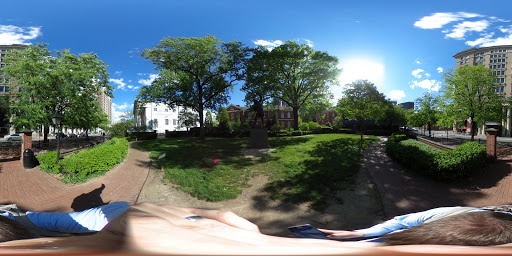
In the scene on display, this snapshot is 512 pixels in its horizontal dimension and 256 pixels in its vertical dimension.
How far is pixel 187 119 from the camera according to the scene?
3057 mm

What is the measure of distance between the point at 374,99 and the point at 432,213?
1857 millimetres

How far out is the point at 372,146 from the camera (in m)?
2.48

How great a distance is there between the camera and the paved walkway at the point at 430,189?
1.72m

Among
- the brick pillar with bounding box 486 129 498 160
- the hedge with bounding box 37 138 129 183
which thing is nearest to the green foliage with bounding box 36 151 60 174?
the hedge with bounding box 37 138 129 183

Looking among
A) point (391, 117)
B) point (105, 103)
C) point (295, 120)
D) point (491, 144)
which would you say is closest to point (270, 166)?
point (295, 120)

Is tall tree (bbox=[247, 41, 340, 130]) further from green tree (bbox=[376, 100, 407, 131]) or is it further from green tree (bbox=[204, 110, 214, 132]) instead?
green tree (bbox=[376, 100, 407, 131])

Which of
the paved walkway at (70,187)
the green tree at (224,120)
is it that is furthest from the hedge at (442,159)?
the paved walkway at (70,187)

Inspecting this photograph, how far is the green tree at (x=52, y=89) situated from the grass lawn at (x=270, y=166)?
27.3 inches

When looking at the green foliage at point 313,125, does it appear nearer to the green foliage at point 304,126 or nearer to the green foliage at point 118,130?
the green foliage at point 304,126

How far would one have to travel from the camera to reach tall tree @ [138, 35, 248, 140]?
75.8 inches

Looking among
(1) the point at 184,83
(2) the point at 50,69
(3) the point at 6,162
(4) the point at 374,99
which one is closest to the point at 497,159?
(4) the point at 374,99

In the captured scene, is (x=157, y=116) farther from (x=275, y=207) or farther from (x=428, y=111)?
(x=428, y=111)

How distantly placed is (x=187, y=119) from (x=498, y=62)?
383cm

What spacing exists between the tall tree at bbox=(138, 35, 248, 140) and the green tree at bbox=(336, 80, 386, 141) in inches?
57.6
